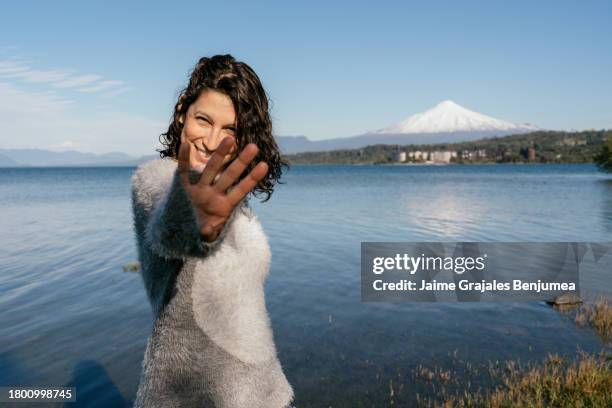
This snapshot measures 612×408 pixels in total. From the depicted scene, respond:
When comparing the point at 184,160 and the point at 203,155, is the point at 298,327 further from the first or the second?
the point at 184,160

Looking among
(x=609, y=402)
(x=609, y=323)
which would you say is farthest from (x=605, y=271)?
(x=609, y=402)

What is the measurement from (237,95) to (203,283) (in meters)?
1.07

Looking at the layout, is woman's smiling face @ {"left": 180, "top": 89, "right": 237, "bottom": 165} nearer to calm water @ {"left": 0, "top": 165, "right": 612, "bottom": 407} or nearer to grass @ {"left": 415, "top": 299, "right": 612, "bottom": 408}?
grass @ {"left": 415, "top": 299, "right": 612, "bottom": 408}

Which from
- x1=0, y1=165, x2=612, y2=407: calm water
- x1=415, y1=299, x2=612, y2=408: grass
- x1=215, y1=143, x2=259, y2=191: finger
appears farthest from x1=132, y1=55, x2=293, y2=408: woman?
x1=0, y1=165, x2=612, y2=407: calm water

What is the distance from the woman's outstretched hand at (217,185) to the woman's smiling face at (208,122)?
0.78 m

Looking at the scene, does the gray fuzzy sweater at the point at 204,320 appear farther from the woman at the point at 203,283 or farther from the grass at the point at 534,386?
the grass at the point at 534,386

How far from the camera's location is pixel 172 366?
65.5 inches

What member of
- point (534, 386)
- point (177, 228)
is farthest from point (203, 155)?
point (534, 386)

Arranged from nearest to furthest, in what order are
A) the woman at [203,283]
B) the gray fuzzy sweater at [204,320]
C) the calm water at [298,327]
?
the woman at [203,283] < the gray fuzzy sweater at [204,320] < the calm water at [298,327]

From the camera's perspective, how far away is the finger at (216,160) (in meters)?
1.12

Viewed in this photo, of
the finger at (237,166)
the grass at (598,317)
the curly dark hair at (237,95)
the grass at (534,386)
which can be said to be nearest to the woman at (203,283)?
the finger at (237,166)

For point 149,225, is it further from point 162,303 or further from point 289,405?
point 289,405

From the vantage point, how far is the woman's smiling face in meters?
2.01

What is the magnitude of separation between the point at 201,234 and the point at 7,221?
1382 inches
